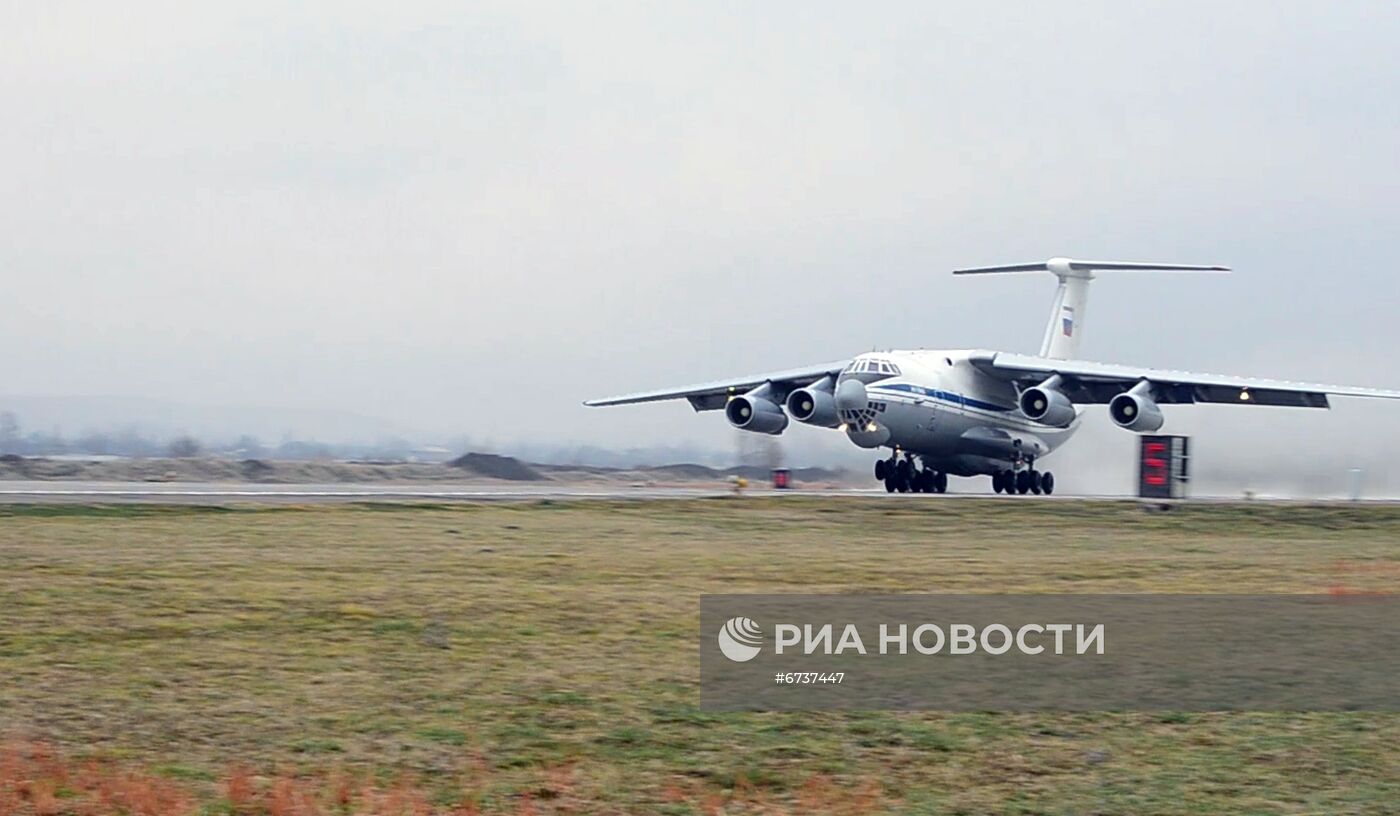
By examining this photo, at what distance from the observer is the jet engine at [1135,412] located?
36.5m

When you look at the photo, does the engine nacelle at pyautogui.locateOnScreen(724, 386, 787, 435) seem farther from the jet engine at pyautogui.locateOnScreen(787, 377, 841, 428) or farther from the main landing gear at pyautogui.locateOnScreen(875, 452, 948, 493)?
the main landing gear at pyautogui.locateOnScreen(875, 452, 948, 493)

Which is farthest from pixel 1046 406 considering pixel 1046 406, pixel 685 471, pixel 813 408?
pixel 685 471

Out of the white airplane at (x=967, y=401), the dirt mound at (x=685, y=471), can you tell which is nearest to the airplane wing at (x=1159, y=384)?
the white airplane at (x=967, y=401)

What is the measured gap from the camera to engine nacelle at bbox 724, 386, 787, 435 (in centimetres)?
3778

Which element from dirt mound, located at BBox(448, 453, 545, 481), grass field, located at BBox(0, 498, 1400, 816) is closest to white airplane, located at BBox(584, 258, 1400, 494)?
dirt mound, located at BBox(448, 453, 545, 481)

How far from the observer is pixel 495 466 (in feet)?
167

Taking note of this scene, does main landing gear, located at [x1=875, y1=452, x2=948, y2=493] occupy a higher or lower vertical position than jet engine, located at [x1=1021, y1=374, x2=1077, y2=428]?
lower

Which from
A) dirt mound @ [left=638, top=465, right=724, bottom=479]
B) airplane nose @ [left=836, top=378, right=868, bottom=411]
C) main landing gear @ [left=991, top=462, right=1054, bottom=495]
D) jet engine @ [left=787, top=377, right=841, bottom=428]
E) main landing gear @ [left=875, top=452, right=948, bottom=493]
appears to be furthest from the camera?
dirt mound @ [left=638, top=465, right=724, bottom=479]

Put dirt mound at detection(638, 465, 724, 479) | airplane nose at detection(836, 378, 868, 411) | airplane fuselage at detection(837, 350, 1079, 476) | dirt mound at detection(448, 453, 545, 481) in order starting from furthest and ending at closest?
dirt mound at detection(638, 465, 724, 479) < dirt mound at detection(448, 453, 545, 481) < airplane fuselage at detection(837, 350, 1079, 476) < airplane nose at detection(836, 378, 868, 411)

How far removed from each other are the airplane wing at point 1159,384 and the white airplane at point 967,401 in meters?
0.03

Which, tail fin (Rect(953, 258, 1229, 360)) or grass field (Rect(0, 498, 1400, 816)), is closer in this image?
grass field (Rect(0, 498, 1400, 816))

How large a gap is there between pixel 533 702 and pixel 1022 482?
31923 millimetres

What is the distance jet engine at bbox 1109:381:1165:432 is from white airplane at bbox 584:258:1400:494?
0.02 m

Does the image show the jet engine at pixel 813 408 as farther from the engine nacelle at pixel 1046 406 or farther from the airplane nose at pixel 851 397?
the engine nacelle at pixel 1046 406
